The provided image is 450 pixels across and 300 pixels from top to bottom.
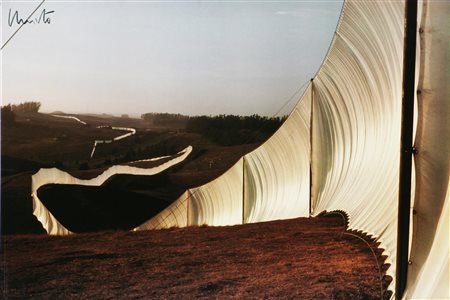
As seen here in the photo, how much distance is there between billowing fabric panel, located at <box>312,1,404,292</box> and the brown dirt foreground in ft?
1.12

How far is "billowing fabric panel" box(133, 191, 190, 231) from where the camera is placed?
33.0 ft

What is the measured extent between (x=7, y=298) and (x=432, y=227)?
3.91 metres

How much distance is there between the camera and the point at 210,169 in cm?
1591

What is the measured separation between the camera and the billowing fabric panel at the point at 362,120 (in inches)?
205

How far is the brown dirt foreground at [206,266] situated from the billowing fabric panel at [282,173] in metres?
0.83

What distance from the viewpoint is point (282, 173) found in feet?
27.5

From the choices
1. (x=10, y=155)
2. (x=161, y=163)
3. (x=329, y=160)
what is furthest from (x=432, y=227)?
(x=161, y=163)

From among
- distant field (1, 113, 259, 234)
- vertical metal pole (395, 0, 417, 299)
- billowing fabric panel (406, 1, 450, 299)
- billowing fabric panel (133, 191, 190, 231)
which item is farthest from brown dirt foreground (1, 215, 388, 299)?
billowing fabric panel (133, 191, 190, 231)

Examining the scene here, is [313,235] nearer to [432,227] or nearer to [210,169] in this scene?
[432,227]

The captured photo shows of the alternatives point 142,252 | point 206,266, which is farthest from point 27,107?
point 206,266

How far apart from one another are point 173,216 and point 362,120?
16.2 ft

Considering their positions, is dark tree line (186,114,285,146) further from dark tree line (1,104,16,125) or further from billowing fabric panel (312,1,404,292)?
dark tree line (1,104,16,125)

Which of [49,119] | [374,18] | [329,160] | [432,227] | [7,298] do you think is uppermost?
[374,18]

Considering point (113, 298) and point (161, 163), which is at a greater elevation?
point (161, 163)
